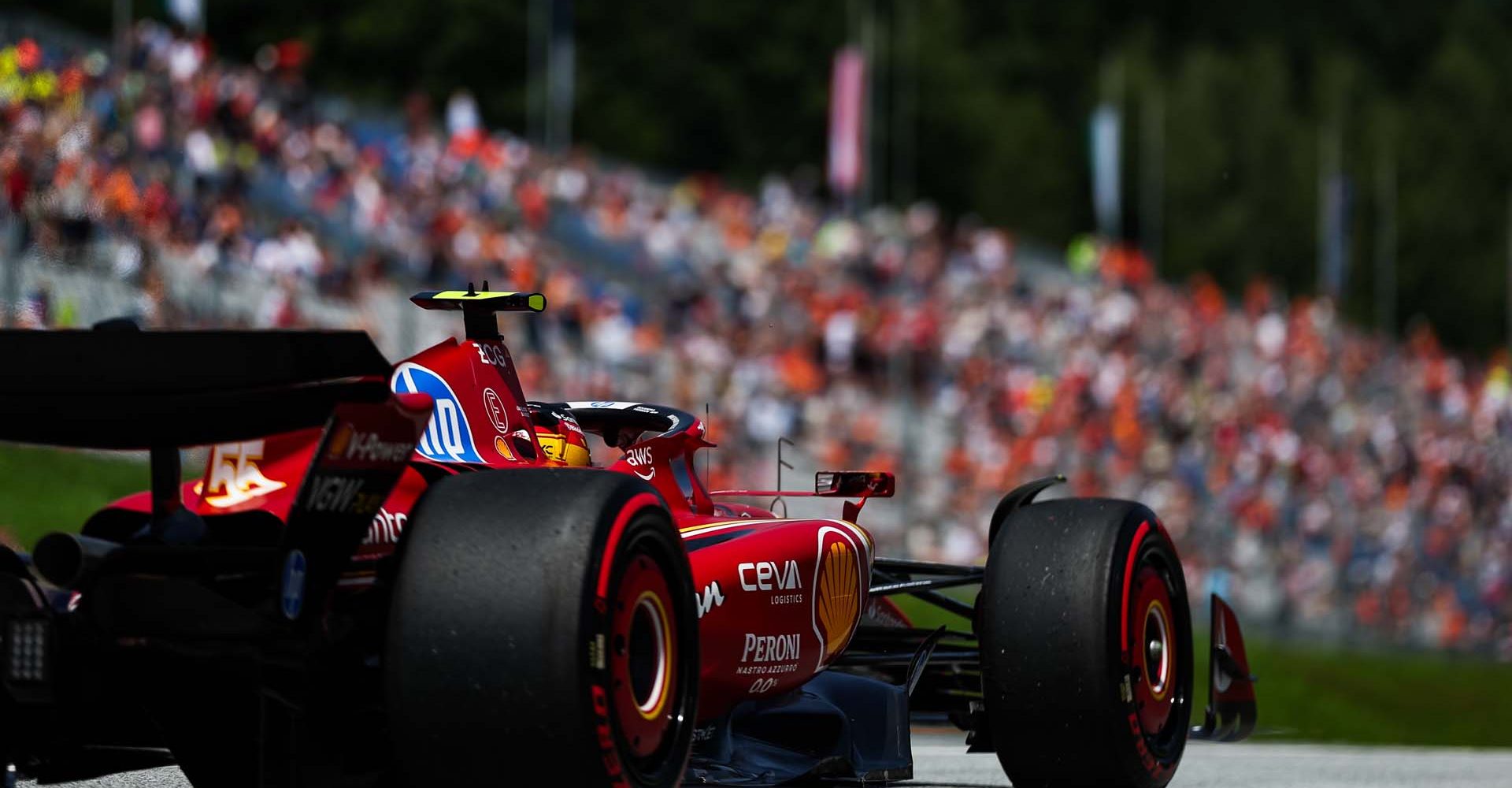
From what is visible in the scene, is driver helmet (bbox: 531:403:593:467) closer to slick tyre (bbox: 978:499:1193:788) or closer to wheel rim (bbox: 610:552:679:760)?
slick tyre (bbox: 978:499:1193:788)

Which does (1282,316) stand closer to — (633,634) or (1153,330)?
(1153,330)

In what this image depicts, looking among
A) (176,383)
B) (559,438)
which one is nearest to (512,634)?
(176,383)

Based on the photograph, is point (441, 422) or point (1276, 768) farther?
point (1276, 768)

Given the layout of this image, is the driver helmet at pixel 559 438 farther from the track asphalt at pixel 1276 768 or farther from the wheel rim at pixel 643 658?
the track asphalt at pixel 1276 768

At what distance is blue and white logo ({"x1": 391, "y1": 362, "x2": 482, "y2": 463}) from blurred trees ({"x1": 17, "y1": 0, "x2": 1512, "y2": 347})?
128 ft

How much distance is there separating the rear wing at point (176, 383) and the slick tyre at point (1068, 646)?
8.15ft

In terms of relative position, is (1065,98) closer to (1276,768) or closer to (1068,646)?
(1276,768)

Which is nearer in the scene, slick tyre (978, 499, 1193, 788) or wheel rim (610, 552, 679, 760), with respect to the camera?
wheel rim (610, 552, 679, 760)

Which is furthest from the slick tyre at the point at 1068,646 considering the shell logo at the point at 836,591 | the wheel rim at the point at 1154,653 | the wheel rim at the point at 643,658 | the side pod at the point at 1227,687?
the wheel rim at the point at 643,658

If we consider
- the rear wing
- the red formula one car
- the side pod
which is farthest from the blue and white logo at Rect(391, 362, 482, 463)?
the side pod

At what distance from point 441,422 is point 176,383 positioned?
4.18ft

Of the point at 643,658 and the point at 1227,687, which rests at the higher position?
the point at 643,658

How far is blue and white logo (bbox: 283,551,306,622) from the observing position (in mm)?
4824

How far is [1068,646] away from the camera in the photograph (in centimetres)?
654
